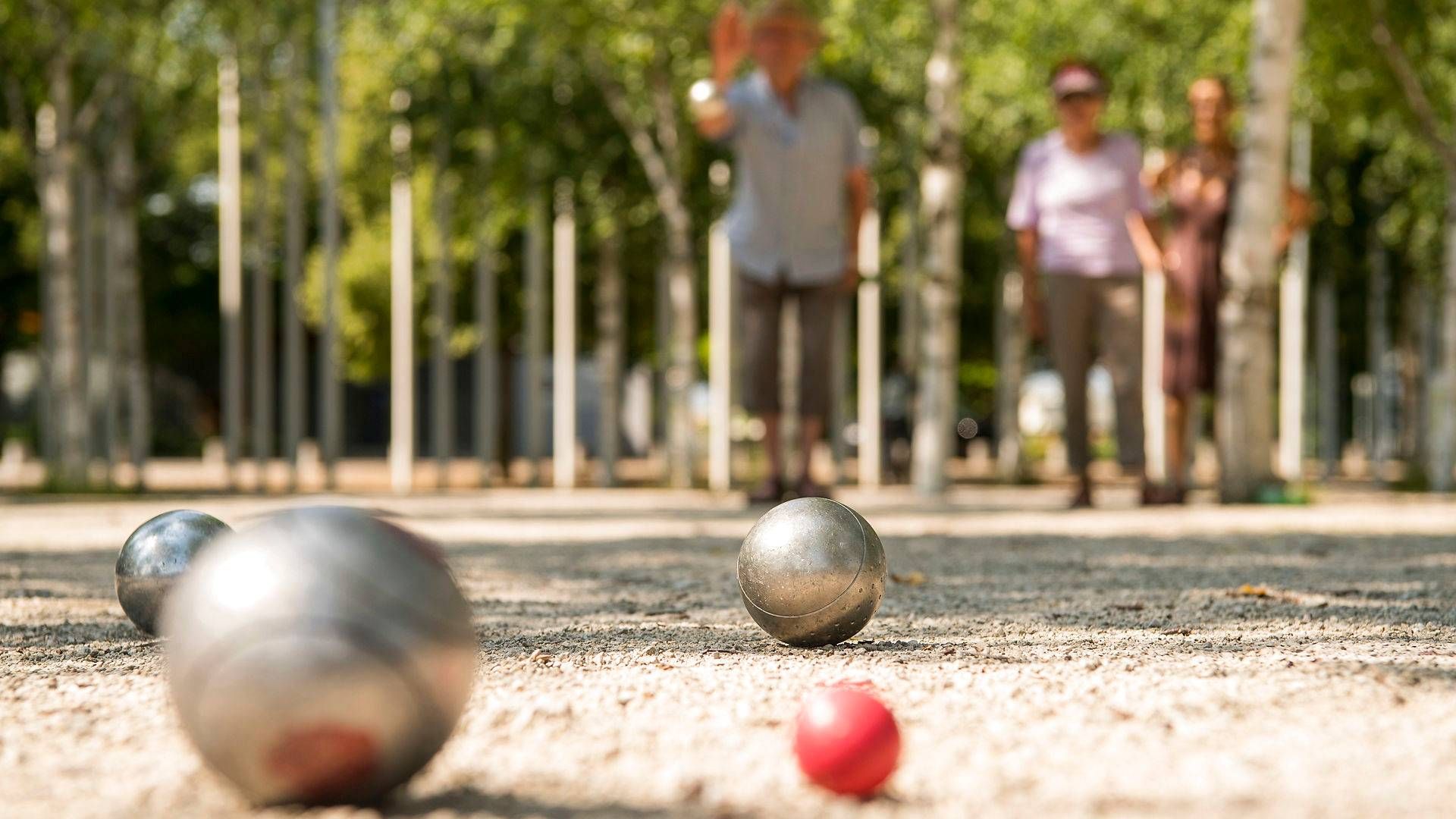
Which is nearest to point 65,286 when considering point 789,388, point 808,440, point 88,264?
point 88,264

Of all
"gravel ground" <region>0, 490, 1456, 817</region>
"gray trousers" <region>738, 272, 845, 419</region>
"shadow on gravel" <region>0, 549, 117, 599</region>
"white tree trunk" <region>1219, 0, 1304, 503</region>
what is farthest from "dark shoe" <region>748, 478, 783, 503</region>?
"shadow on gravel" <region>0, 549, 117, 599</region>

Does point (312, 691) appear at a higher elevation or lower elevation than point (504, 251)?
lower

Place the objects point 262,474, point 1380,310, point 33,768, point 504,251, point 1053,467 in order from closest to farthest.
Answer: point 33,768, point 262,474, point 1380,310, point 504,251, point 1053,467

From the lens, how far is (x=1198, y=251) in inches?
429

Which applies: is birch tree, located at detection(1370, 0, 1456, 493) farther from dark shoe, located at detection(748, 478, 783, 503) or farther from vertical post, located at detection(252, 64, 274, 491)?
vertical post, located at detection(252, 64, 274, 491)

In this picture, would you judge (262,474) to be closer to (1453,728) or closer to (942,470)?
(942,470)

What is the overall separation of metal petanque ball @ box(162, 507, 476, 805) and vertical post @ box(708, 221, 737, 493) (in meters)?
14.2

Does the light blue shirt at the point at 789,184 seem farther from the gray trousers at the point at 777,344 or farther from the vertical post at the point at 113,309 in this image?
the vertical post at the point at 113,309

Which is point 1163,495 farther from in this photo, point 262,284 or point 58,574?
point 262,284

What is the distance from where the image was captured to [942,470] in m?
12.7

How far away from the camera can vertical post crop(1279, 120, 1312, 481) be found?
17594 millimetres

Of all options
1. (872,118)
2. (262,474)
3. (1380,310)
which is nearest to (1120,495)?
(872,118)

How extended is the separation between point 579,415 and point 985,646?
3808 cm

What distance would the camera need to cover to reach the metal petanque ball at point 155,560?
4.82 meters
